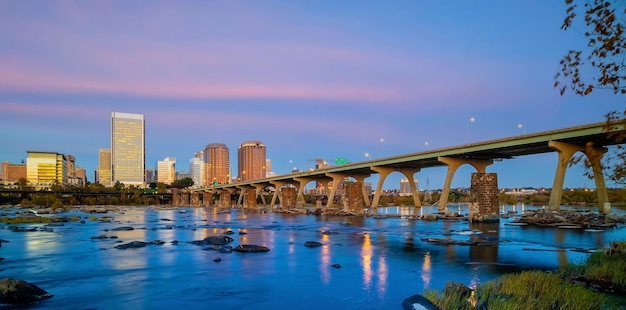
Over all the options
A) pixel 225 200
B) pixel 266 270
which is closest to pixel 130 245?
pixel 266 270

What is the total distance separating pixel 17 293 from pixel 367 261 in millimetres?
18901

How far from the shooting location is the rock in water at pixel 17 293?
17.1 m

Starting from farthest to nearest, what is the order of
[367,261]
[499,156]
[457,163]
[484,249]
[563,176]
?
1. [457,163]
2. [499,156]
3. [563,176]
4. [484,249]
5. [367,261]

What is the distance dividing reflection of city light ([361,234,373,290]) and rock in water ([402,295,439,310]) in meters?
4.28

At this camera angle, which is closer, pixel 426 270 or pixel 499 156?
pixel 426 270

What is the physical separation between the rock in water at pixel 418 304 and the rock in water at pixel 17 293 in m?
15.0

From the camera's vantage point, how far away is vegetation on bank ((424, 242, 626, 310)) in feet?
44.6

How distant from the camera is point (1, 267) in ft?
84.7

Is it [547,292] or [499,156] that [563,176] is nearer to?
[499,156]

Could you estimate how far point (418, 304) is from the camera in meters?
15.5

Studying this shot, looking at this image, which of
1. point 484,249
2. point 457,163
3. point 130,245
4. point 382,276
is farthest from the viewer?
point 457,163

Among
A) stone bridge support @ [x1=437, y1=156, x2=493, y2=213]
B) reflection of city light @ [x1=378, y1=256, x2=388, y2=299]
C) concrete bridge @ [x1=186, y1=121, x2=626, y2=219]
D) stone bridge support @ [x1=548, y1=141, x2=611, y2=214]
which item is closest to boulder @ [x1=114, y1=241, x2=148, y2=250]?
reflection of city light @ [x1=378, y1=256, x2=388, y2=299]

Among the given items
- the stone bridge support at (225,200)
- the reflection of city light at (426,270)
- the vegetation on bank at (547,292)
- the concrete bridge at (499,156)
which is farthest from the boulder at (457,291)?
the stone bridge support at (225,200)

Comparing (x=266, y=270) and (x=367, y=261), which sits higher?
(x=266, y=270)
